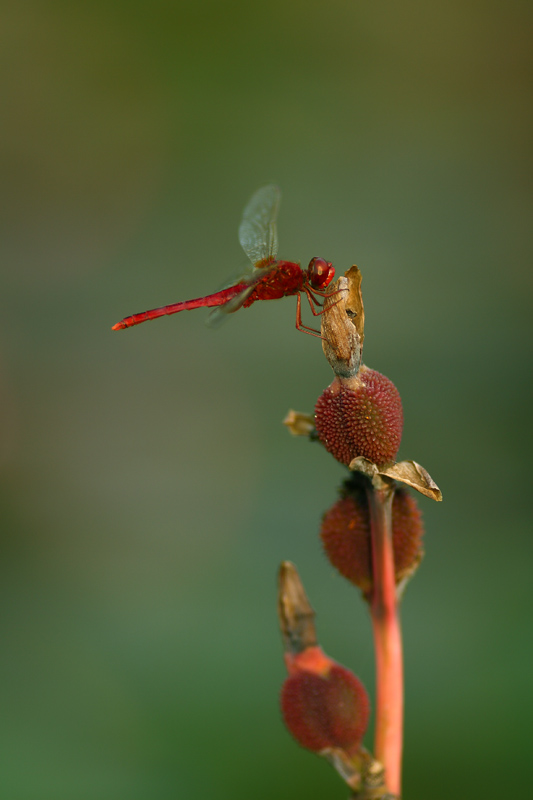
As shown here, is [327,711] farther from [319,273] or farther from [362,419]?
[319,273]

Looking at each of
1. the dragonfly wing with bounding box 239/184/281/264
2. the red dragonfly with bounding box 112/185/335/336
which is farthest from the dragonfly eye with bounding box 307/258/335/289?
the dragonfly wing with bounding box 239/184/281/264

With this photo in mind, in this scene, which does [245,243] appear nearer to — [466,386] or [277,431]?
[277,431]

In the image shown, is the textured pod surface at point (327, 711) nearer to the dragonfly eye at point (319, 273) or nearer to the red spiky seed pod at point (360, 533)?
the red spiky seed pod at point (360, 533)

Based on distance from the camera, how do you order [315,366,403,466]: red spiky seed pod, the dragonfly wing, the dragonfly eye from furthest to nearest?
the dragonfly wing
the dragonfly eye
[315,366,403,466]: red spiky seed pod

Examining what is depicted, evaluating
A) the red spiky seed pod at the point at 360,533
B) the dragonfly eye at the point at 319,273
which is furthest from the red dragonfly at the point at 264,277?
the red spiky seed pod at the point at 360,533

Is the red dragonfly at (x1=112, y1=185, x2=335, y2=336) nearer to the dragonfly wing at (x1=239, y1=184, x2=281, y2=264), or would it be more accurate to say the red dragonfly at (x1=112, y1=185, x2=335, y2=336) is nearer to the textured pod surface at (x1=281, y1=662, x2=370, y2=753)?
the dragonfly wing at (x1=239, y1=184, x2=281, y2=264)

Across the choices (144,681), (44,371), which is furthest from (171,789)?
(44,371)
